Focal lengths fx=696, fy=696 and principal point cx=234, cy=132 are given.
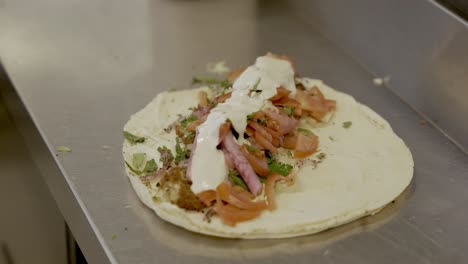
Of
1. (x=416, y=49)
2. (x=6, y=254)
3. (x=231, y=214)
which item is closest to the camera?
(x=231, y=214)

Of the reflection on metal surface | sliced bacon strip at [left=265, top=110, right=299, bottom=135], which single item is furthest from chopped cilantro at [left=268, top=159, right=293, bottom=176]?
the reflection on metal surface

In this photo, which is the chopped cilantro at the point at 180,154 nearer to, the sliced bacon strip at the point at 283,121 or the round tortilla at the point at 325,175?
the round tortilla at the point at 325,175

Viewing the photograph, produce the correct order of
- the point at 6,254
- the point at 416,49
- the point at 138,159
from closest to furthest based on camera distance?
the point at 138,159 → the point at 416,49 → the point at 6,254

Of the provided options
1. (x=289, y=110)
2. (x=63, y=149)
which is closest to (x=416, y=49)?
(x=289, y=110)

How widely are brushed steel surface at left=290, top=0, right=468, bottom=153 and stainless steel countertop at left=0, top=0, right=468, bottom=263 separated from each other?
5 centimetres

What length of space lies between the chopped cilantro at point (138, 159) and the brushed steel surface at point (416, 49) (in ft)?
3.01

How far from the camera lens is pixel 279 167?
1.82 m

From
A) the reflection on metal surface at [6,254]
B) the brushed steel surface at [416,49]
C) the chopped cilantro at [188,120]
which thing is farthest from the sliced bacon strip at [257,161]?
the reflection on metal surface at [6,254]

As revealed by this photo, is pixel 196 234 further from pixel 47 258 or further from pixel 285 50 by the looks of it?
pixel 285 50

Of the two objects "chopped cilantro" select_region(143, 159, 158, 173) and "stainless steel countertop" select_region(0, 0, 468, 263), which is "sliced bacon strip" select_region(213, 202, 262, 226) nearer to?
"stainless steel countertop" select_region(0, 0, 468, 263)

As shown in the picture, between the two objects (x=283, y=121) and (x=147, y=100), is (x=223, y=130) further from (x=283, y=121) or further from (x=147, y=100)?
(x=147, y=100)

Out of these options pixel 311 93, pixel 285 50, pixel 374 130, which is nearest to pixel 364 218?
pixel 374 130

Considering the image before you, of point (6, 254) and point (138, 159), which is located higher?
point (138, 159)

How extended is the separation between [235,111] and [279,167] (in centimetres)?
19
